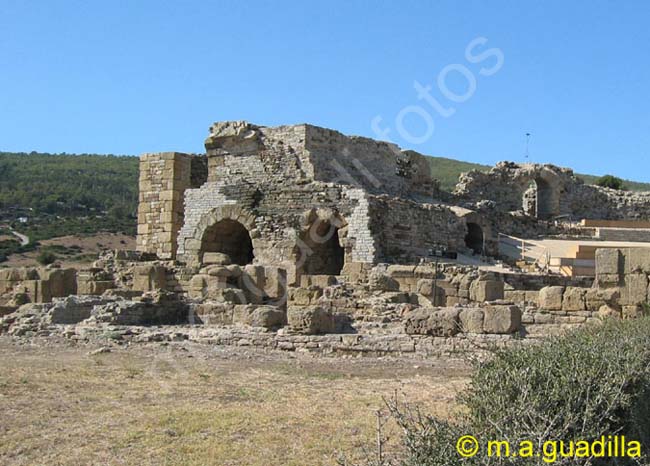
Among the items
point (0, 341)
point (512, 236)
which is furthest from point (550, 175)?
point (0, 341)

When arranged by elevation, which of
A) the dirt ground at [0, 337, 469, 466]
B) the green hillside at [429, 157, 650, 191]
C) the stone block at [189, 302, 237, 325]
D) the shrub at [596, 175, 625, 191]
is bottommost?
the dirt ground at [0, 337, 469, 466]

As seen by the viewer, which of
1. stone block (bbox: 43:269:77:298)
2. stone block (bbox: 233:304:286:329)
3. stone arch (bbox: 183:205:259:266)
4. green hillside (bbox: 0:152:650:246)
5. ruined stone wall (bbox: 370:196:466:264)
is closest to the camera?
stone block (bbox: 233:304:286:329)

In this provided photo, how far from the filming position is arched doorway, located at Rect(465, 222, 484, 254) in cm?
2236

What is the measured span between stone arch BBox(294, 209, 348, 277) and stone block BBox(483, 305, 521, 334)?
8.37 meters

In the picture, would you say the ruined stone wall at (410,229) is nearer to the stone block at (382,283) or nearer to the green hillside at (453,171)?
the stone block at (382,283)

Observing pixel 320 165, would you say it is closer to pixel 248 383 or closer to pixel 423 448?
pixel 248 383

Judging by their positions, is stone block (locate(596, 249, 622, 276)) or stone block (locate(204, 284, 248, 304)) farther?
stone block (locate(204, 284, 248, 304))

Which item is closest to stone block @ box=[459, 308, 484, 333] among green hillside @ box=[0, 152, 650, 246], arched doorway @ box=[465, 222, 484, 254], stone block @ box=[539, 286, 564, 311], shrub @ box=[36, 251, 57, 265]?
stone block @ box=[539, 286, 564, 311]

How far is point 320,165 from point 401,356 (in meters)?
11.3

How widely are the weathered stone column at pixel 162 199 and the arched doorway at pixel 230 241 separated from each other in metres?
1.73

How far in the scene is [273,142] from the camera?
22.6 m

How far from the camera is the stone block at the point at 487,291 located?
1344cm

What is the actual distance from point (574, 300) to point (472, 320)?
1.82m

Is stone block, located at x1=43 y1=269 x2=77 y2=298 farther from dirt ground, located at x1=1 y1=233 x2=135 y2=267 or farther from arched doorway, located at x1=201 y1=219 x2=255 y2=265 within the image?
dirt ground, located at x1=1 y1=233 x2=135 y2=267
